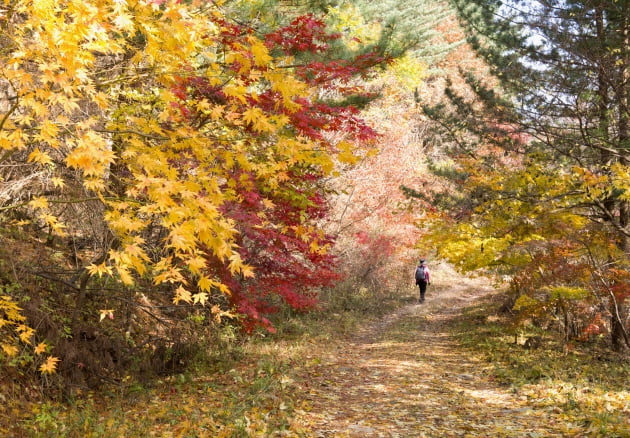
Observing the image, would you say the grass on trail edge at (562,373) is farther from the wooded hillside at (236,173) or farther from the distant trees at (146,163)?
the distant trees at (146,163)

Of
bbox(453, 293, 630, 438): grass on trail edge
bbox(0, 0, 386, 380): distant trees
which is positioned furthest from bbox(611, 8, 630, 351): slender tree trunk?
bbox(0, 0, 386, 380): distant trees

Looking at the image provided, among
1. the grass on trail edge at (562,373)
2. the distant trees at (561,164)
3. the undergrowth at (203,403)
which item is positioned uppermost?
the distant trees at (561,164)

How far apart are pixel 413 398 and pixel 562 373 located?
294 centimetres

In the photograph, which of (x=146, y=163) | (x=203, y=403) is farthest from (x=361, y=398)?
(x=146, y=163)

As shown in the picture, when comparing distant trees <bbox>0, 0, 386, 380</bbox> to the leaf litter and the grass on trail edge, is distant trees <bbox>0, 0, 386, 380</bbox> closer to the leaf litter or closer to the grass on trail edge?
the leaf litter

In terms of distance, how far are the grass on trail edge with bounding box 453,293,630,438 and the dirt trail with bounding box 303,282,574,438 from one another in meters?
0.30

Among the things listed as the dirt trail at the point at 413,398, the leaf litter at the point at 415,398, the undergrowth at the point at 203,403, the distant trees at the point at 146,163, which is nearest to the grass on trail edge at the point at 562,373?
the leaf litter at the point at 415,398

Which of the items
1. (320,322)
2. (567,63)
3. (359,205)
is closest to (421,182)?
(359,205)

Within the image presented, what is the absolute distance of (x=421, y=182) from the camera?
24359mm

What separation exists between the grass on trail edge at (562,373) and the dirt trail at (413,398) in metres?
0.30

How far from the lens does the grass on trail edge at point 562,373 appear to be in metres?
6.34

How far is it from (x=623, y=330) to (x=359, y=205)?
9.66m

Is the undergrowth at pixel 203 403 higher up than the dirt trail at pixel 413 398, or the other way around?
the undergrowth at pixel 203 403

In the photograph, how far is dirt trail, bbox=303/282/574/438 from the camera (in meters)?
6.02
